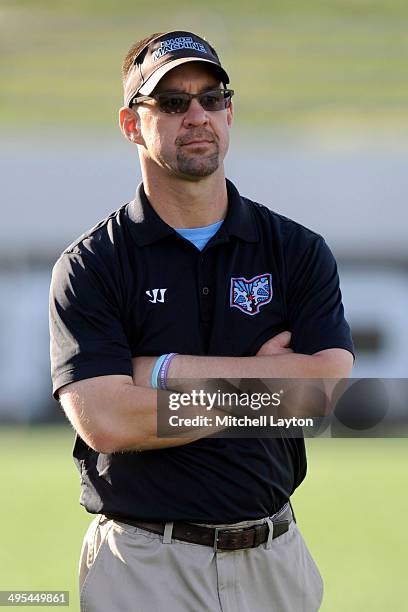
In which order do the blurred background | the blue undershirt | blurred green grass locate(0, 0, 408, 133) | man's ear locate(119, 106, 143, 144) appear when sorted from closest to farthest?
the blue undershirt → man's ear locate(119, 106, 143, 144) → the blurred background → blurred green grass locate(0, 0, 408, 133)

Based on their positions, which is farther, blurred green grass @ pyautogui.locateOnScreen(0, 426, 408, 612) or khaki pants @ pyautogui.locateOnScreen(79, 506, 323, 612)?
blurred green grass @ pyautogui.locateOnScreen(0, 426, 408, 612)

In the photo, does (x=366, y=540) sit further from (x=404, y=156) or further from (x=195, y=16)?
(x=195, y=16)

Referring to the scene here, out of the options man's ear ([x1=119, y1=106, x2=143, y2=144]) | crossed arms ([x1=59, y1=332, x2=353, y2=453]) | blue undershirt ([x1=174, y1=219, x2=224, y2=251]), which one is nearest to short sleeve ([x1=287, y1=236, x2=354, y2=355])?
crossed arms ([x1=59, y1=332, x2=353, y2=453])

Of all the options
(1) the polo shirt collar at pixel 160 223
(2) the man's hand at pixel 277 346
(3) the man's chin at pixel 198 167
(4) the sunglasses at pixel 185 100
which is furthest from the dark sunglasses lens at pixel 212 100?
(2) the man's hand at pixel 277 346

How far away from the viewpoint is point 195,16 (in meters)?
12.9

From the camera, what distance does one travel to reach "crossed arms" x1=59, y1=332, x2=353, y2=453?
2.88m

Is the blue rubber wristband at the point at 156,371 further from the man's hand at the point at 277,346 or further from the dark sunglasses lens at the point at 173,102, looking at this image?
the dark sunglasses lens at the point at 173,102

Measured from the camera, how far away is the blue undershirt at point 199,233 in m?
3.10

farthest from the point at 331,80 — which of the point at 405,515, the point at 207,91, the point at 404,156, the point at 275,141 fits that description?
the point at 207,91

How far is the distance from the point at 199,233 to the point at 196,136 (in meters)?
0.27

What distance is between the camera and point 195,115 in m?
3.04

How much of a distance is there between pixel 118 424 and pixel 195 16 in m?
10.6

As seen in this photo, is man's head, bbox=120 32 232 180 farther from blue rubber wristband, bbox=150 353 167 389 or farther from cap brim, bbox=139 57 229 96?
blue rubber wristband, bbox=150 353 167 389

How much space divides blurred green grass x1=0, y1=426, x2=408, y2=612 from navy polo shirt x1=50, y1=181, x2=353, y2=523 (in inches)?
102
